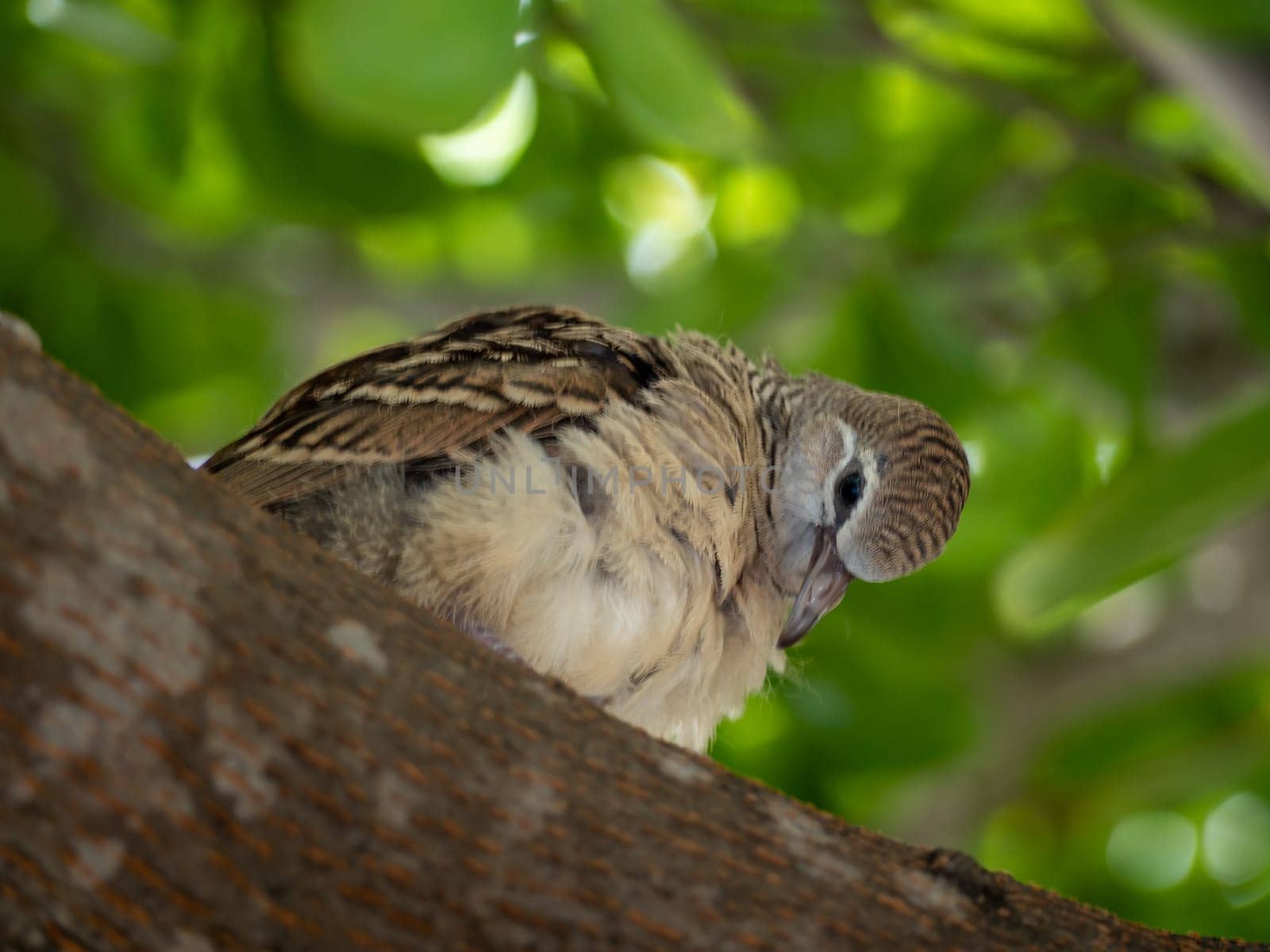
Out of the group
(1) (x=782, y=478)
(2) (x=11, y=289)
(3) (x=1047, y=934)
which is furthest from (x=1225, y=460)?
(2) (x=11, y=289)

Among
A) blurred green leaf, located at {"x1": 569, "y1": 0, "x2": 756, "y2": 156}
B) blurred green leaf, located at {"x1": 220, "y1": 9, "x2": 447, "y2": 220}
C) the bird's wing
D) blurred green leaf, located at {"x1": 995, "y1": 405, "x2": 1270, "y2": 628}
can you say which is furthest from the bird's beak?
blurred green leaf, located at {"x1": 220, "y1": 9, "x2": 447, "y2": 220}

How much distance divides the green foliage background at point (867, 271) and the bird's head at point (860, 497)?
0.90 ft

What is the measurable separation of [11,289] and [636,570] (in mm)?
2350

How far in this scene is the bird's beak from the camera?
2.67 metres

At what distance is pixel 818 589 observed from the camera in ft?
8.96

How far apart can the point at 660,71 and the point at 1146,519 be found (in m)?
1.41

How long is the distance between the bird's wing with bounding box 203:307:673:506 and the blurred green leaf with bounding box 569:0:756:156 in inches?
19.0

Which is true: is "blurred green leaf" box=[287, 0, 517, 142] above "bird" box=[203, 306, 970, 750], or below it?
above

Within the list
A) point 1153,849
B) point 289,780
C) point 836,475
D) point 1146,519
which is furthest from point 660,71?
point 1153,849

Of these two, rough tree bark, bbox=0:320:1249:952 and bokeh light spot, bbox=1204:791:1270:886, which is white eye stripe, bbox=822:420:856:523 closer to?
rough tree bark, bbox=0:320:1249:952

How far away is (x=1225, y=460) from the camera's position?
2531 mm

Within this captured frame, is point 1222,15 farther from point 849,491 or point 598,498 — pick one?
point 598,498

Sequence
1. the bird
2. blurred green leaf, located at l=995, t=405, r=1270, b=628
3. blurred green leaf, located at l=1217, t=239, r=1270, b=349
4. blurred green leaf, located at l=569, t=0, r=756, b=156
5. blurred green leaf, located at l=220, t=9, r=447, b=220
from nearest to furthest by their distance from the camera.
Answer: the bird → blurred green leaf, located at l=569, t=0, r=756, b=156 → blurred green leaf, located at l=995, t=405, r=1270, b=628 → blurred green leaf, located at l=220, t=9, r=447, b=220 → blurred green leaf, located at l=1217, t=239, r=1270, b=349

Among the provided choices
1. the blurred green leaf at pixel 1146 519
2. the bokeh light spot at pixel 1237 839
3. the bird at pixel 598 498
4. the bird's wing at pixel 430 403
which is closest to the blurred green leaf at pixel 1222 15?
the blurred green leaf at pixel 1146 519
